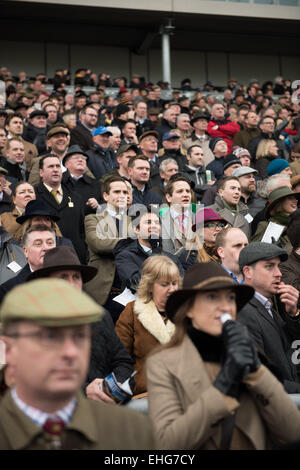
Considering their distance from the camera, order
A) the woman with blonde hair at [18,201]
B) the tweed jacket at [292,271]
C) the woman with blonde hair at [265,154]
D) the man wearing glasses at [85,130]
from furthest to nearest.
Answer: the woman with blonde hair at [265,154] < the man wearing glasses at [85,130] < the woman with blonde hair at [18,201] < the tweed jacket at [292,271]

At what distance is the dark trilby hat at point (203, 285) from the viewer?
109 inches

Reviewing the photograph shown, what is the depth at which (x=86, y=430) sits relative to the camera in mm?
1948

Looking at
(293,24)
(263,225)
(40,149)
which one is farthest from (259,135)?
(293,24)

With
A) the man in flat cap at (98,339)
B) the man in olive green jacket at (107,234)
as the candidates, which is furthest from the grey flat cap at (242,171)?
the man in flat cap at (98,339)

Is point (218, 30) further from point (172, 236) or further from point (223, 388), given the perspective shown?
point (223, 388)

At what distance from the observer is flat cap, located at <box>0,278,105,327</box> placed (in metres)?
1.78

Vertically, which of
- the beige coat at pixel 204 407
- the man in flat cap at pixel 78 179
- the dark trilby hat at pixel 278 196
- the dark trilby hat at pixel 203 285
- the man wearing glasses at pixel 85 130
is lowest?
the beige coat at pixel 204 407

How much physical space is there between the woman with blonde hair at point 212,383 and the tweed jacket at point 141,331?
1.36 metres

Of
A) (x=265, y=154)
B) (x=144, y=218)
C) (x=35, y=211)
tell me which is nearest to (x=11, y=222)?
(x=35, y=211)

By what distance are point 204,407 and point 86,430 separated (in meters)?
0.64

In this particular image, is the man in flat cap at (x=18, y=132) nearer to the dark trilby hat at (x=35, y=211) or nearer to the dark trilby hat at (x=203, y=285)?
the dark trilby hat at (x=35, y=211)

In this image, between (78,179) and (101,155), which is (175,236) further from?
(101,155)

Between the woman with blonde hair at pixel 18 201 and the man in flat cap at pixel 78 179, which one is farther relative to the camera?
the man in flat cap at pixel 78 179

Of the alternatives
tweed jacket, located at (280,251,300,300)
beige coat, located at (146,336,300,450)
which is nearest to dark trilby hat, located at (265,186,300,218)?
tweed jacket, located at (280,251,300,300)
